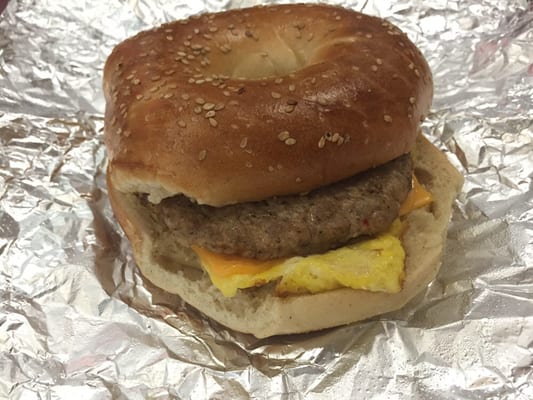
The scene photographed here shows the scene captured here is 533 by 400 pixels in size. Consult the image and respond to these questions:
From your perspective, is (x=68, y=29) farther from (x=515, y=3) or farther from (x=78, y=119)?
(x=515, y=3)

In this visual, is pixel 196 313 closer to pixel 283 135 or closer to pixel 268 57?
pixel 283 135

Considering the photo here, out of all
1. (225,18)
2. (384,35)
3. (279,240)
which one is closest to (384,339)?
(279,240)

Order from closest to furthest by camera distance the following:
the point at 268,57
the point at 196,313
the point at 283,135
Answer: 1. the point at 283,135
2. the point at 196,313
3. the point at 268,57

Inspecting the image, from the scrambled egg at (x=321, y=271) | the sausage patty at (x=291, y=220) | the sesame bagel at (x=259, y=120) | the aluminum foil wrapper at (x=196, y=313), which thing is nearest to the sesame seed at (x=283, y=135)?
the sesame bagel at (x=259, y=120)

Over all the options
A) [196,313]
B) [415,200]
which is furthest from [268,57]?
[196,313]

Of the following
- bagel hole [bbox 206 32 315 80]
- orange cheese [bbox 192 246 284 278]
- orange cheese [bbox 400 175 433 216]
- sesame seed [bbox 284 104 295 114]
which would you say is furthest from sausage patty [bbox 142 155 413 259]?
bagel hole [bbox 206 32 315 80]

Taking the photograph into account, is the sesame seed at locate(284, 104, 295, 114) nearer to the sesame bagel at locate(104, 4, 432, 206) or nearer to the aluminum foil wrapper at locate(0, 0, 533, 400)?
the sesame bagel at locate(104, 4, 432, 206)
